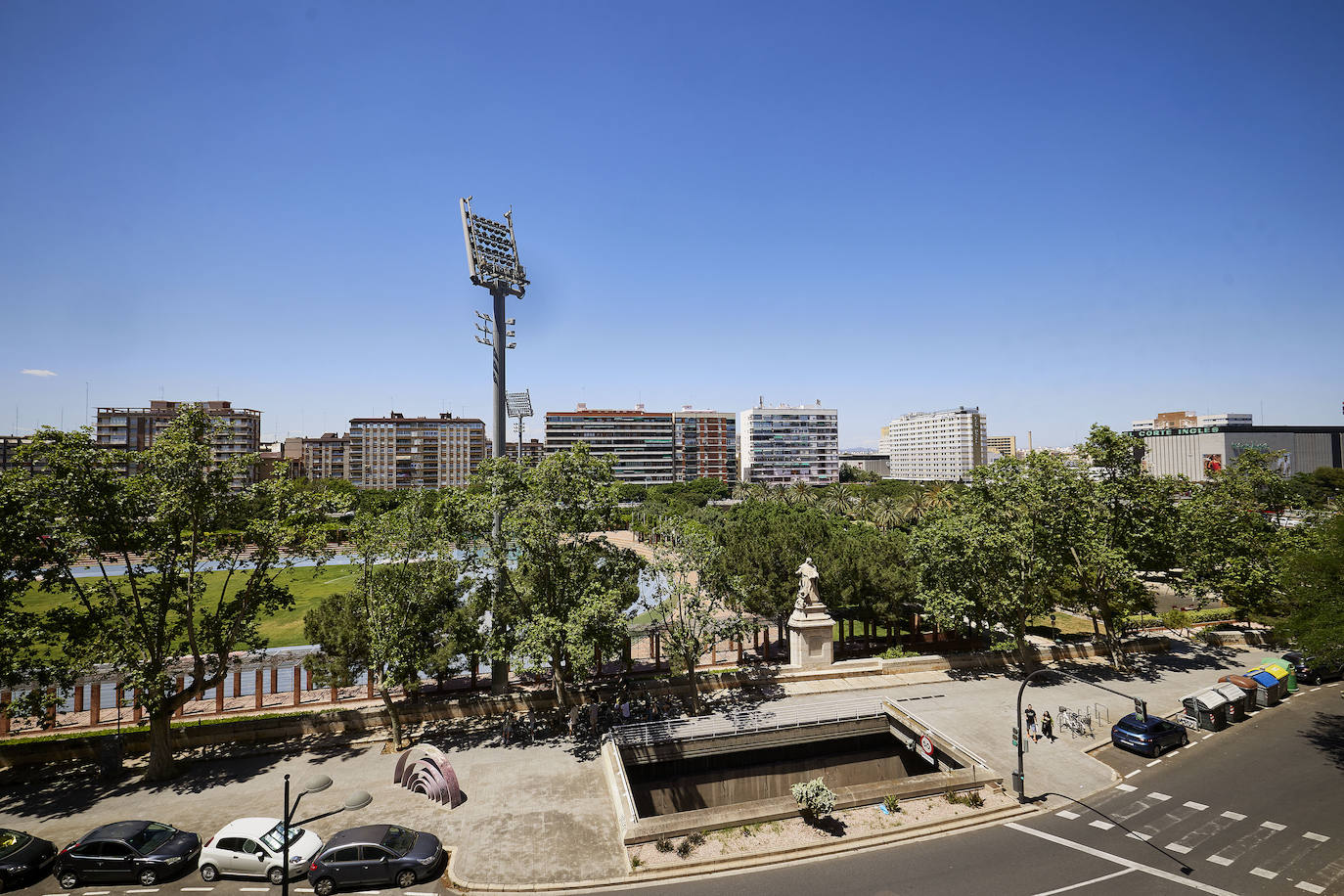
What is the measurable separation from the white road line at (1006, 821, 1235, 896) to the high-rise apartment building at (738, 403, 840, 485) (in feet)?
569

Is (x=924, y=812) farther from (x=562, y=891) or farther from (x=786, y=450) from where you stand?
(x=786, y=450)

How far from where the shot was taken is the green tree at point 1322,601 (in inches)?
914

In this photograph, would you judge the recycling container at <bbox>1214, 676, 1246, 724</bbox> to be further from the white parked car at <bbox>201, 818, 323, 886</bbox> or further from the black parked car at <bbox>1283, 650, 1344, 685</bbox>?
the white parked car at <bbox>201, 818, 323, 886</bbox>

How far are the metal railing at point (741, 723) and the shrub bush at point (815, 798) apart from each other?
17.3ft

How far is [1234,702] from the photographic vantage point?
90.5ft

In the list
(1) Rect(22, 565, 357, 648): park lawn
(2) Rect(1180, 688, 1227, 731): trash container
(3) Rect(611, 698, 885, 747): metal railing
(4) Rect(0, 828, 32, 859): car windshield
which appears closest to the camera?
(4) Rect(0, 828, 32, 859): car windshield

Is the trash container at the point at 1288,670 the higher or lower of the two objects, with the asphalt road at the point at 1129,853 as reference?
higher

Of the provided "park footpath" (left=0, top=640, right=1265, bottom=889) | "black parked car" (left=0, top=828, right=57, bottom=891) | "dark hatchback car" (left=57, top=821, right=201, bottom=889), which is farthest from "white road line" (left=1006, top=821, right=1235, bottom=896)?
"black parked car" (left=0, top=828, right=57, bottom=891)

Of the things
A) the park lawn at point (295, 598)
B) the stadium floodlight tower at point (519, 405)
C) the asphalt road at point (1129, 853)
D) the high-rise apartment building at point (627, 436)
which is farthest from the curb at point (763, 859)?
the high-rise apartment building at point (627, 436)

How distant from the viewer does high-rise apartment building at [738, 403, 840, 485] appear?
19238cm

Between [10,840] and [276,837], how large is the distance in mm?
7143

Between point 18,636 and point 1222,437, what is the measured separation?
251 meters

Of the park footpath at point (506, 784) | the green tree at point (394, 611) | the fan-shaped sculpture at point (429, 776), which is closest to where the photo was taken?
the park footpath at point (506, 784)

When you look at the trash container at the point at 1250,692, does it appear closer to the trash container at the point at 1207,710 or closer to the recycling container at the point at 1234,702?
the recycling container at the point at 1234,702
